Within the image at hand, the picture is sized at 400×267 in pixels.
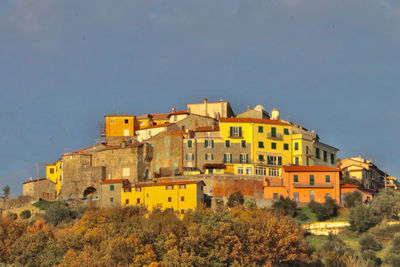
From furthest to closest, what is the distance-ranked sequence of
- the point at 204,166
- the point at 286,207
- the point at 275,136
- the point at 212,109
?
1. the point at 212,109
2. the point at 275,136
3. the point at 204,166
4. the point at 286,207

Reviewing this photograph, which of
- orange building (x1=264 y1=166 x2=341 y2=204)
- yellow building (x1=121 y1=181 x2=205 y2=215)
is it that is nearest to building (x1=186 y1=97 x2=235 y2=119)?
orange building (x1=264 y1=166 x2=341 y2=204)

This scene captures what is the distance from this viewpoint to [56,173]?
370 feet

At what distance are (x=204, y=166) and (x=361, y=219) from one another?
20169mm

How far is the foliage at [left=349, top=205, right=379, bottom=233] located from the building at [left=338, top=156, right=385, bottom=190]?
50.7 feet

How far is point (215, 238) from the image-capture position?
240ft

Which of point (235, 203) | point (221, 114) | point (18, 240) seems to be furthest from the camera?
point (221, 114)

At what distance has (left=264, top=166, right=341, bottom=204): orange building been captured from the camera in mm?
94250

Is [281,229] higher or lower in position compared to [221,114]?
lower

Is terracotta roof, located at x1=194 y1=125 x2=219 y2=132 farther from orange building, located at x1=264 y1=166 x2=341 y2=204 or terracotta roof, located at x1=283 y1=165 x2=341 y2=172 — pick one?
orange building, located at x1=264 y1=166 x2=341 y2=204

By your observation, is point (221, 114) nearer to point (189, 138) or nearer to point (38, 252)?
point (189, 138)

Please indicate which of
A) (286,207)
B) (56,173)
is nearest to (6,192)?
Answer: (56,173)

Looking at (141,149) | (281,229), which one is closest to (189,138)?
(141,149)

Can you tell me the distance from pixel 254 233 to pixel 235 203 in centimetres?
1633

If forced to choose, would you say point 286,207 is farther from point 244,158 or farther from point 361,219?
point 244,158
